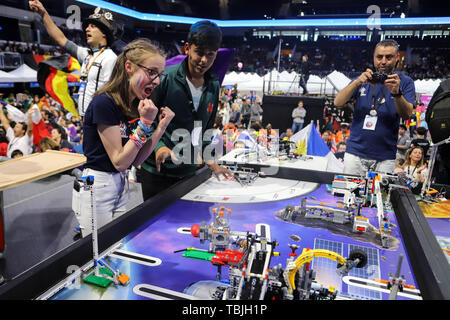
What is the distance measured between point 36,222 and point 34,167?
2.55 ft

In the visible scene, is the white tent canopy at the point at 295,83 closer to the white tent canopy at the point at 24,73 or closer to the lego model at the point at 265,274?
the white tent canopy at the point at 24,73

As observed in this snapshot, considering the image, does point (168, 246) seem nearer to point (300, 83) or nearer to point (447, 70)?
point (300, 83)

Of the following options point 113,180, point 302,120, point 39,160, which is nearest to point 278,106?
point 302,120

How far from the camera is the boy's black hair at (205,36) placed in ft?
5.27

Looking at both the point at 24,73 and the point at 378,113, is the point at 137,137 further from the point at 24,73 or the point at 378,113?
the point at 24,73

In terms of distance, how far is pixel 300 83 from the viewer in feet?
39.3

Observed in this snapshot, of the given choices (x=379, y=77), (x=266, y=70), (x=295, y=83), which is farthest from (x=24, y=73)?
(x=379, y=77)

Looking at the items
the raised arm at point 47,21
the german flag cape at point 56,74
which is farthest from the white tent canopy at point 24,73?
the raised arm at point 47,21

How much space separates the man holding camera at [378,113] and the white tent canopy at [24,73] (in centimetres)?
1173

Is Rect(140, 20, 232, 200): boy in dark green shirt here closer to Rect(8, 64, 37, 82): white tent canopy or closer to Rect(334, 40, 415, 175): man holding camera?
Rect(334, 40, 415, 175): man holding camera

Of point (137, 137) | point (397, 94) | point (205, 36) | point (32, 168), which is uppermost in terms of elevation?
point (205, 36)

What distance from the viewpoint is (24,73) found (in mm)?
11219

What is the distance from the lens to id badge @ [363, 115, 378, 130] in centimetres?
230
